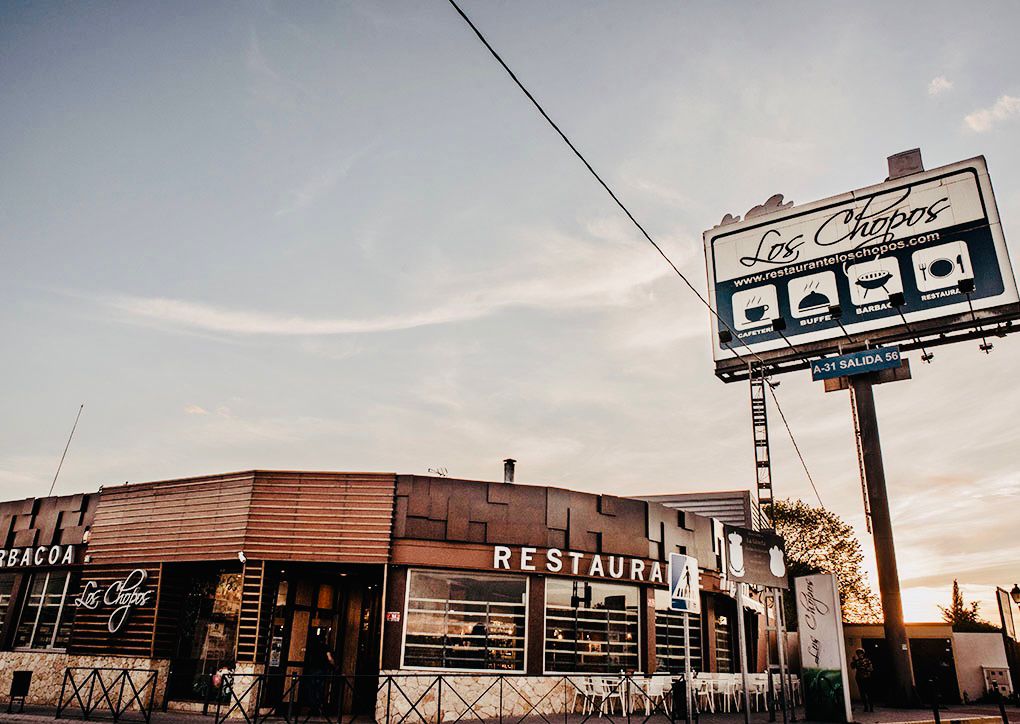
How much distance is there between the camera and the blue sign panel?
23.0 m

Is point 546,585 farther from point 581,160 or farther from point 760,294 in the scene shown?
point 760,294

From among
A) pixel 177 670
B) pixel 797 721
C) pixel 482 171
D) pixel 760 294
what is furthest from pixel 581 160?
pixel 760 294

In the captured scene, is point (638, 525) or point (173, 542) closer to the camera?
point (173, 542)

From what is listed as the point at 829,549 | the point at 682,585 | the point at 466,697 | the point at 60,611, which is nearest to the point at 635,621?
the point at 466,697

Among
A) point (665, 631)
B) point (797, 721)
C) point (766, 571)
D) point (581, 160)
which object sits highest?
point (581, 160)

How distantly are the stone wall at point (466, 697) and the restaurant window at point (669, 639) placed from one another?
10.4ft

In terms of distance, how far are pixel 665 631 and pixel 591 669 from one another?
2735 millimetres

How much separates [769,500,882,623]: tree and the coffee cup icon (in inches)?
843

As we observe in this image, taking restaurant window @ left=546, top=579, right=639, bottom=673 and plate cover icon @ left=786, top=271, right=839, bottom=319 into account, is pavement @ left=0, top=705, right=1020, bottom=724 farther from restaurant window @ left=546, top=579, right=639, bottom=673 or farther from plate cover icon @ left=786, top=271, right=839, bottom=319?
plate cover icon @ left=786, top=271, right=839, bottom=319

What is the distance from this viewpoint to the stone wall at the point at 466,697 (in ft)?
48.7

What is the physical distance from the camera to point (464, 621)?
16.4 metres

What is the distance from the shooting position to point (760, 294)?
88.4ft

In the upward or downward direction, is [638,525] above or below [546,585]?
above

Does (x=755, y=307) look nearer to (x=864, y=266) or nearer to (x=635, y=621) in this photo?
(x=864, y=266)
